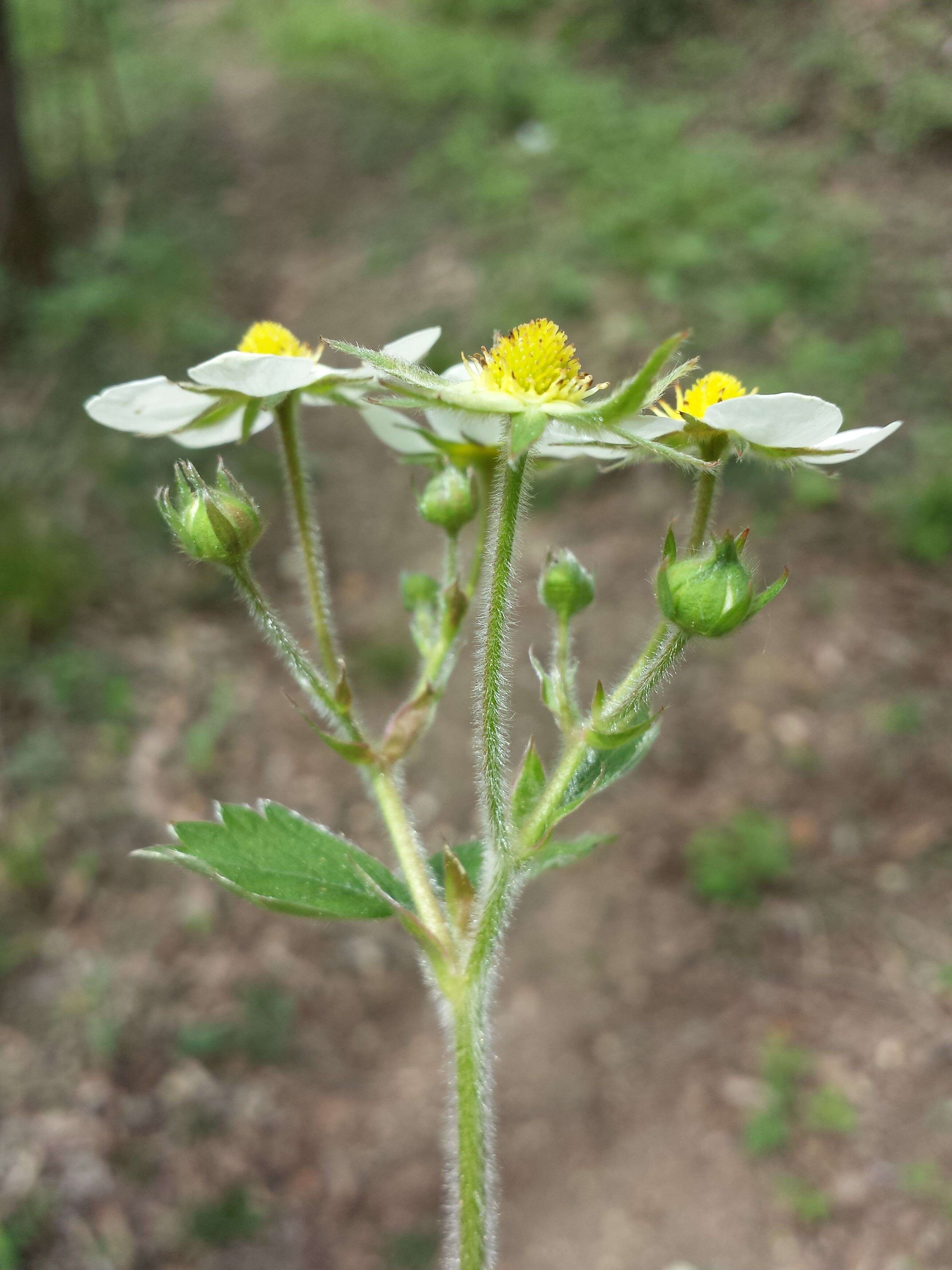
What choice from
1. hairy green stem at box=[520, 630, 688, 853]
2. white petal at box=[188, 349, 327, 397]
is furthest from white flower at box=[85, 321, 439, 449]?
hairy green stem at box=[520, 630, 688, 853]

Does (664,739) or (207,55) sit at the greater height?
(207,55)

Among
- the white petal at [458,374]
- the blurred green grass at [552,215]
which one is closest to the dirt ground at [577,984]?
the blurred green grass at [552,215]

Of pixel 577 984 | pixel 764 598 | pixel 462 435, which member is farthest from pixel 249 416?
pixel 577 984

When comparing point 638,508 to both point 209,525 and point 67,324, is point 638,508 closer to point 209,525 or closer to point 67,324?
point 67,324

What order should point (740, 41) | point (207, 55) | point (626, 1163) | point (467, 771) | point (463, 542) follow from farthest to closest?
point (207, 55)
point (740, 41)
point (463, 542)
point (467, 771)
point (626, 1163)

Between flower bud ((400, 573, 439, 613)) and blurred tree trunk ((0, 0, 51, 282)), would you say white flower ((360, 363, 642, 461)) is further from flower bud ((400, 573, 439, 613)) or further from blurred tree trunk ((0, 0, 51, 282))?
blurred tree trunk ((0, 0, 51, 282))

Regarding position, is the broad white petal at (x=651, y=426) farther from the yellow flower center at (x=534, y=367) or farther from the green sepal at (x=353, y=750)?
the green sepal at (x=353, y=750)

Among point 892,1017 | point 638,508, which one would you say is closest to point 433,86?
point 638,508
